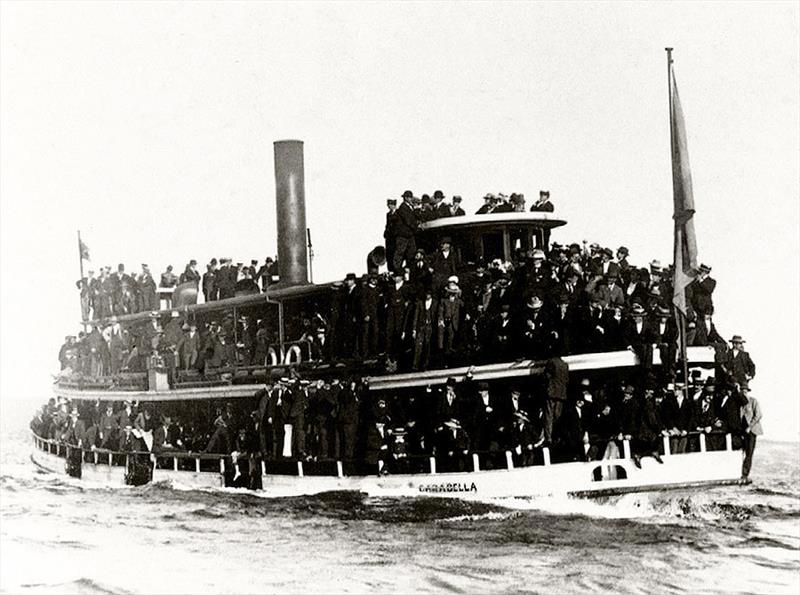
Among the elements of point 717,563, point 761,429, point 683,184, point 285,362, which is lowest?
point 717,563

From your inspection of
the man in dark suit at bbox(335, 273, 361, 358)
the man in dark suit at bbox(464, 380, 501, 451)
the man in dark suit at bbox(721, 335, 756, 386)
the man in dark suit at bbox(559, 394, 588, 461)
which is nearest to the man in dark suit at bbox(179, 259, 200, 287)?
the man in dark suit at bbox(335, 273, 361, 358)

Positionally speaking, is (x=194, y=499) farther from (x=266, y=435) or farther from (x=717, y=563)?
(x=717, y=563)

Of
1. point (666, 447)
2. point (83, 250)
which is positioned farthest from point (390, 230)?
point (83, 250)

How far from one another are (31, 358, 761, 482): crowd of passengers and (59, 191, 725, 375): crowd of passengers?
54cm

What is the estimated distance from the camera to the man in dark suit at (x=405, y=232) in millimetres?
17578

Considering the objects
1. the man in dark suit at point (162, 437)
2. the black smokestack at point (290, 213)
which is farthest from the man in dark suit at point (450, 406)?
the man in dark suit at point (162, 437)

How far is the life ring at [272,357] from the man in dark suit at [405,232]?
2.92 m

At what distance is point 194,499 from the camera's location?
1858 cm

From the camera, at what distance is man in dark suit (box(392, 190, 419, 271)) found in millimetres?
17578

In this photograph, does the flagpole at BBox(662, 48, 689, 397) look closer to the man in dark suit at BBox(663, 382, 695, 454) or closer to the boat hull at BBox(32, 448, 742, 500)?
the man in dark suit at BBox(663, 382, 695, 454)

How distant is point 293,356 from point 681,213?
7297mm

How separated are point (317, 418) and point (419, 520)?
2642 millimetres

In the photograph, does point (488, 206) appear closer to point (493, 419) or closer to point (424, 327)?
point (424, 327)

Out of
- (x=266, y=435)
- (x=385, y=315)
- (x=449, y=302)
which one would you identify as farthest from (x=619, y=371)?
(x=266, y=435)
